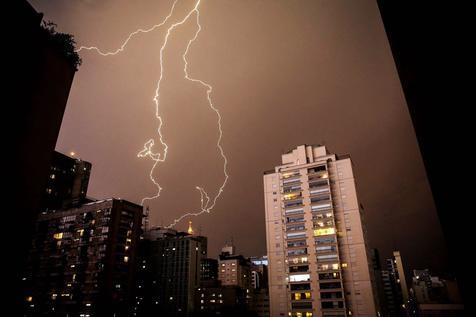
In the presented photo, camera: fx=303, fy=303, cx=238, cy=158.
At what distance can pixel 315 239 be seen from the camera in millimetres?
47406

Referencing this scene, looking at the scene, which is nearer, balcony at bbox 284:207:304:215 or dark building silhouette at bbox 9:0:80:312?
dark building silhouette at bbox 9:0:80:312

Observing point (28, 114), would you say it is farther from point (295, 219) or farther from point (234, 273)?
point (234, 273)

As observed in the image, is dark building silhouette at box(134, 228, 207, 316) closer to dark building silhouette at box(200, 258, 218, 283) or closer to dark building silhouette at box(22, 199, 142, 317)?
dark building silhouette at box(200, 258, 218, 283)

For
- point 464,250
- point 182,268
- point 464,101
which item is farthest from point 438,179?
point 182,268

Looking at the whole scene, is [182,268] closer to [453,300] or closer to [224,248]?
[224,248]

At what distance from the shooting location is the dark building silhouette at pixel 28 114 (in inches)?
189

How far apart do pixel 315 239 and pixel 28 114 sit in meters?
46.9

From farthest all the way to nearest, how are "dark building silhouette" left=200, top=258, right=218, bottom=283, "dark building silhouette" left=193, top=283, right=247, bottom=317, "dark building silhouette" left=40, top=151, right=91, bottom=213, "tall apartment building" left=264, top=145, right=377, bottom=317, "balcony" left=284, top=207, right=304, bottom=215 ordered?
"dark building silhouette" left=200, top=258, right=218, bottom=283 < "dark building silhouette" left=193, top=283, right=247, bottom=317 < "dark building silhouette" left=40, top=151, right=91, bottom=213 < "balcony" left=284, top=207, right=304, bottom=215 < "tall apartment building" left=264, top=145, right=377, bottom=317

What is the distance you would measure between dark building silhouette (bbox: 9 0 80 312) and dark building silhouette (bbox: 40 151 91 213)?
6670 cm

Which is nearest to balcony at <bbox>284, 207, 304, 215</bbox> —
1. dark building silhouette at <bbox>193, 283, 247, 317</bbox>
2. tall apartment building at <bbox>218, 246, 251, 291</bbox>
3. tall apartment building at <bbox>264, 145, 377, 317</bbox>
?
tall apartment building at <bbox>264, 145, 377, 317</bbox>

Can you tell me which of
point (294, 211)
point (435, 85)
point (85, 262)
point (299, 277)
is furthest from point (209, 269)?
point (435, 85)

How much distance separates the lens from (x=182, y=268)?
276 ft

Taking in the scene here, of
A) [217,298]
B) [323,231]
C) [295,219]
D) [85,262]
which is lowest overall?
[217,298]

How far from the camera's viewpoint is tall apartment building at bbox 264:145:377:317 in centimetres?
4275
